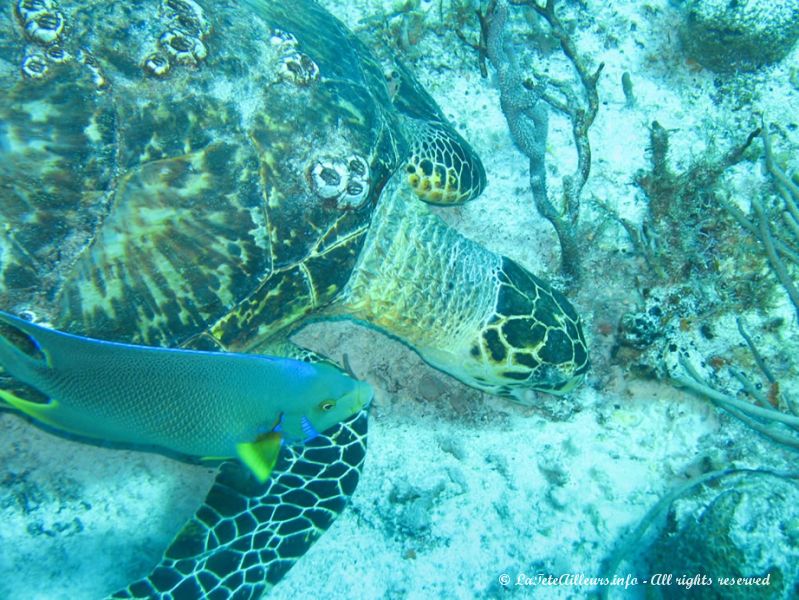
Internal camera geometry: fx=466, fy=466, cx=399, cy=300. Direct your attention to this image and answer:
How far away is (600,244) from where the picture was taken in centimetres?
323

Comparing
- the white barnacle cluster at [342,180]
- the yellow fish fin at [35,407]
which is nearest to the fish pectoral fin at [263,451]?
the yellow fish fin at [35,407]

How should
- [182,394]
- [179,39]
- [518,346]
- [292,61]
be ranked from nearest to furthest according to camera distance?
[182,394] < [179,39] < [292,61] < [518,346]

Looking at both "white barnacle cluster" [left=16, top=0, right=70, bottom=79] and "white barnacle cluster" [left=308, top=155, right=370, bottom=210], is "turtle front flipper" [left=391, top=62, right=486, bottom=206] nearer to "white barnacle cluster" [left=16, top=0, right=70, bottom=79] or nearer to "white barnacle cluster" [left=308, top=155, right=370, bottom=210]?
"white barnacle cluster" [left=308, top=155, right=370, bottom=210]

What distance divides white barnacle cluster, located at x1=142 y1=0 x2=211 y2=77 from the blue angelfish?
1264mm

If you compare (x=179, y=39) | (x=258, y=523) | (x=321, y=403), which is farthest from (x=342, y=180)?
(x=258, y=523)

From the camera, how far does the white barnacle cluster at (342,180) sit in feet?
7.66

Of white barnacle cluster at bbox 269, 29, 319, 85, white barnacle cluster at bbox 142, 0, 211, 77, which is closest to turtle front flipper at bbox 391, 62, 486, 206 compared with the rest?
white barnacle cluster at bbox 269, 29, 319, 85

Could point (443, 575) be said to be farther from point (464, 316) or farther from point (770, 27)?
point (770, 27)

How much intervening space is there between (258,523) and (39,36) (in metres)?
2.26

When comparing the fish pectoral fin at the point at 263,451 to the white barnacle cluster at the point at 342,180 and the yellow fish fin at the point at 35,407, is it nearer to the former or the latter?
the yellow fish fin at the point at 35,407

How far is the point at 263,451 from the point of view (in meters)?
1.45

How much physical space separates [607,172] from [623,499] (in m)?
2.26

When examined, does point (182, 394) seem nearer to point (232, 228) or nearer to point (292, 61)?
point (232, 228)

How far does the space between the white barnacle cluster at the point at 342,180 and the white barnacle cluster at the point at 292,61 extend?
45 cm
